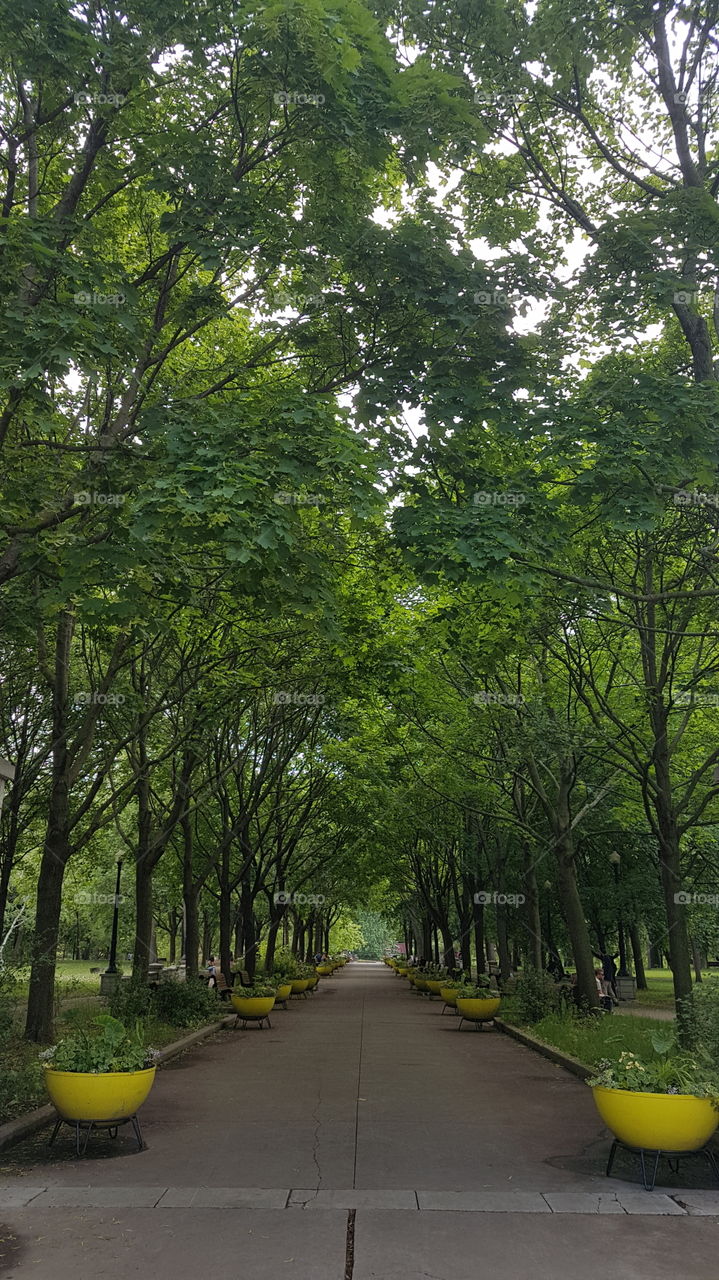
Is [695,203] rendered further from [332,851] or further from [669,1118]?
[332,851]

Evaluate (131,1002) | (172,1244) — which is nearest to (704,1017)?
(172,1244)

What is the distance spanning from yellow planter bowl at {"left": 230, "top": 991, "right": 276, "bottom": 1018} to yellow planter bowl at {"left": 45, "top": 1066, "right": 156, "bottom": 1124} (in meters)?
12.6

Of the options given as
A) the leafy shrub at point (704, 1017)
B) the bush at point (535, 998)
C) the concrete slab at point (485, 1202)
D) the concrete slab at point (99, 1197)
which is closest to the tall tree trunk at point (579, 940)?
the bush at point (535, 998)

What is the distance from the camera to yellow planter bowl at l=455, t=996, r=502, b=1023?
2011cm

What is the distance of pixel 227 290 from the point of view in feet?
40.0

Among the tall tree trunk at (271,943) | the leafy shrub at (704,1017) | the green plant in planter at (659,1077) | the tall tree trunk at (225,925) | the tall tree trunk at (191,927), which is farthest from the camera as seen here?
the tall tree trunk at (271,943)

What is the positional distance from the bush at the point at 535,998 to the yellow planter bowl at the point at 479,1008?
0.60 m

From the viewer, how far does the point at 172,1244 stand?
601 centimetres

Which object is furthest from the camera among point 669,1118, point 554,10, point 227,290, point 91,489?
point 227,290

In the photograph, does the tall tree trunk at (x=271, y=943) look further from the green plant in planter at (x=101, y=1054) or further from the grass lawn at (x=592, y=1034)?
the green plant in planter at (x=101, y=1054)

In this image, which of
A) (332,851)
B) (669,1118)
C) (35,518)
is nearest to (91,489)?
(35,518)

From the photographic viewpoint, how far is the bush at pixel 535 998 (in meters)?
19.2

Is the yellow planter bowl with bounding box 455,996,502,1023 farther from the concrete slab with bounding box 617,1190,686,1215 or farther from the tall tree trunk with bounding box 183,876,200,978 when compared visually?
the concrete slab with bounding box 617,1190,686,1215

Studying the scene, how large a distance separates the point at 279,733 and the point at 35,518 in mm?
17038
